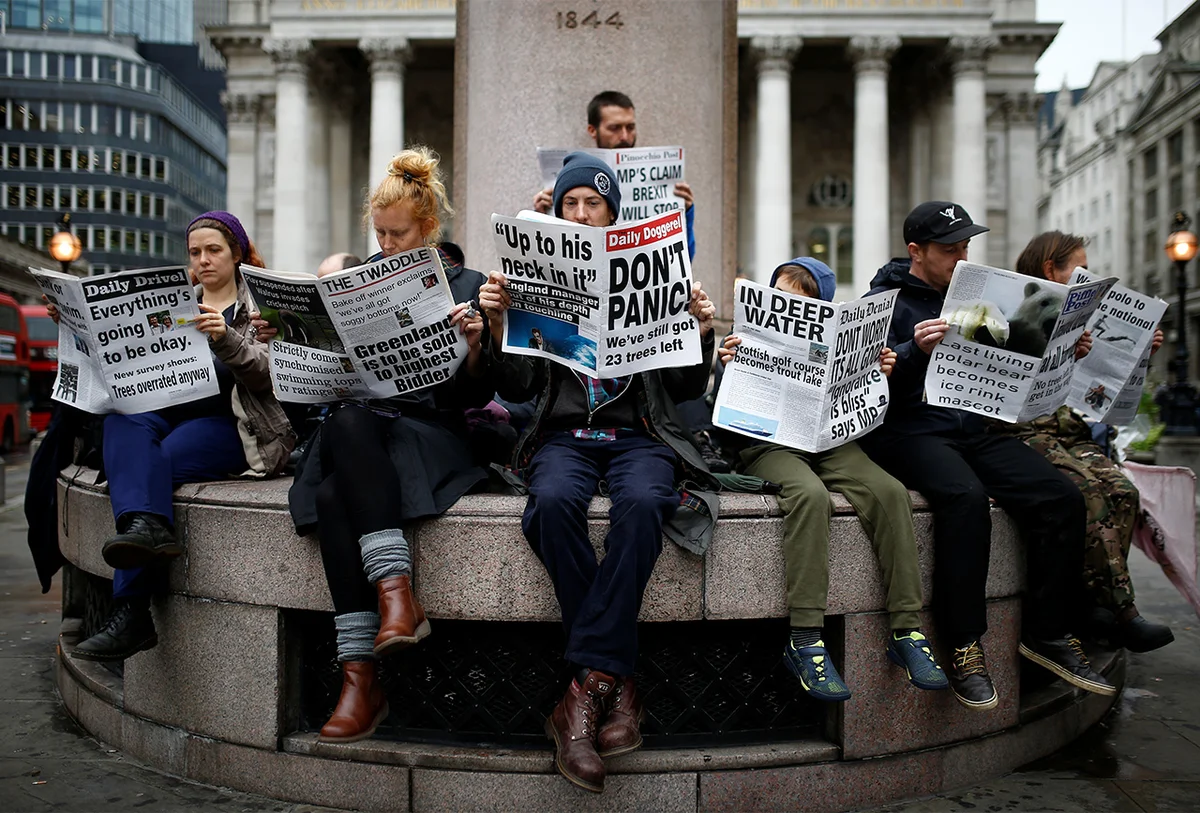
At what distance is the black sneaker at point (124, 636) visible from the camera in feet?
12.7

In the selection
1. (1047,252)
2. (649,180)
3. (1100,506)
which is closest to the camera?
(1100,506)

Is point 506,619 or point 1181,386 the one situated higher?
point 1181,386

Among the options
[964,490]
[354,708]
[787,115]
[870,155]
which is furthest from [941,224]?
[787,115]

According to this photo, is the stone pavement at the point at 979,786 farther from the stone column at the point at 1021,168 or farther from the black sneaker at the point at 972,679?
the stone column at the point at 1021,168

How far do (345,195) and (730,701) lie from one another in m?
43.7

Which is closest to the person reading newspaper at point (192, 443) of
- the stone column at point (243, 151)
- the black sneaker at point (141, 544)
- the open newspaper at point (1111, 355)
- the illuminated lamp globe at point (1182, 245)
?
the black sneaker at point (141, 544)

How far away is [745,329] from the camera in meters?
4.10

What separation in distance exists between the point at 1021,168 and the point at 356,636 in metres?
47.2

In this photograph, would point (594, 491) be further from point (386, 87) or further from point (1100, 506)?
point (386, 87)

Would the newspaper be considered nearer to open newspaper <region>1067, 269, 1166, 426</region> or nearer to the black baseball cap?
the black baseball cap

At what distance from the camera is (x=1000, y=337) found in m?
4.14

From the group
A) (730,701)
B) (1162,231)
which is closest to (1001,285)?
(730,701)

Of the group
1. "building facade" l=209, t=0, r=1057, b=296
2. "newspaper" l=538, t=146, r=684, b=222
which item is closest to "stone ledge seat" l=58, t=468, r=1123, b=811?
"newspaper" l=538, t=146, r=684, b=222

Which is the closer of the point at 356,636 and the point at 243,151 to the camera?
the point at 356,636
